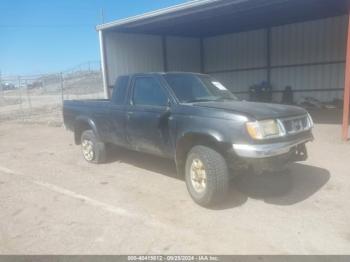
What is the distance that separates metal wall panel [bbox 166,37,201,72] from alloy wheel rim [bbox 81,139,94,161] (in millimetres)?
11269

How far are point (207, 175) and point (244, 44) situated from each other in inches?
625

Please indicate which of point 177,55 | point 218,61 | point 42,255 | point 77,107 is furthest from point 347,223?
point 218,61

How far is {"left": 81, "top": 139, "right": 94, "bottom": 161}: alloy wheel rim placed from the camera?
23.4ft

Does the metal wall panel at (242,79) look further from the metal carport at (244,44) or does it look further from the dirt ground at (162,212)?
the dirt ground at (162,212)

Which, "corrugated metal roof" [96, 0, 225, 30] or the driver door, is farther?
"corrugated metal roof" [96, 0, 225, 30]

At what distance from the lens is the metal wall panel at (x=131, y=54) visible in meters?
14.0

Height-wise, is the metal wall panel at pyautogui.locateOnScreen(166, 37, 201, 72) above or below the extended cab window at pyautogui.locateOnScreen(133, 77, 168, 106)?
above

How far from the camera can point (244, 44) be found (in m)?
18.8

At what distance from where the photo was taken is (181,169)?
16.7 ft

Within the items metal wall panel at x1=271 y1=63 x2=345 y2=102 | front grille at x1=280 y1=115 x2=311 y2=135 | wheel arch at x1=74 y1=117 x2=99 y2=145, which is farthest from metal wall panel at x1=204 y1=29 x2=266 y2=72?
front grille at x1=280 y1=115 x2=311 y2=135

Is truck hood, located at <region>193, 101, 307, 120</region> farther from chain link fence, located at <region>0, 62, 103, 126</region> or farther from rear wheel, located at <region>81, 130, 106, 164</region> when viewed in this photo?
chain link fence, located at <region>0, 62, 103, 126</region>

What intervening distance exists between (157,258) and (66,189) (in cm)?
282

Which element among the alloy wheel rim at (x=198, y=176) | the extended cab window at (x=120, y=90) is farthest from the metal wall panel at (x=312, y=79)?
the alloy wheel rim at (x=198, y=176)

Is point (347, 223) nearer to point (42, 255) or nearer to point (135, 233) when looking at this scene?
point (135, 233)
